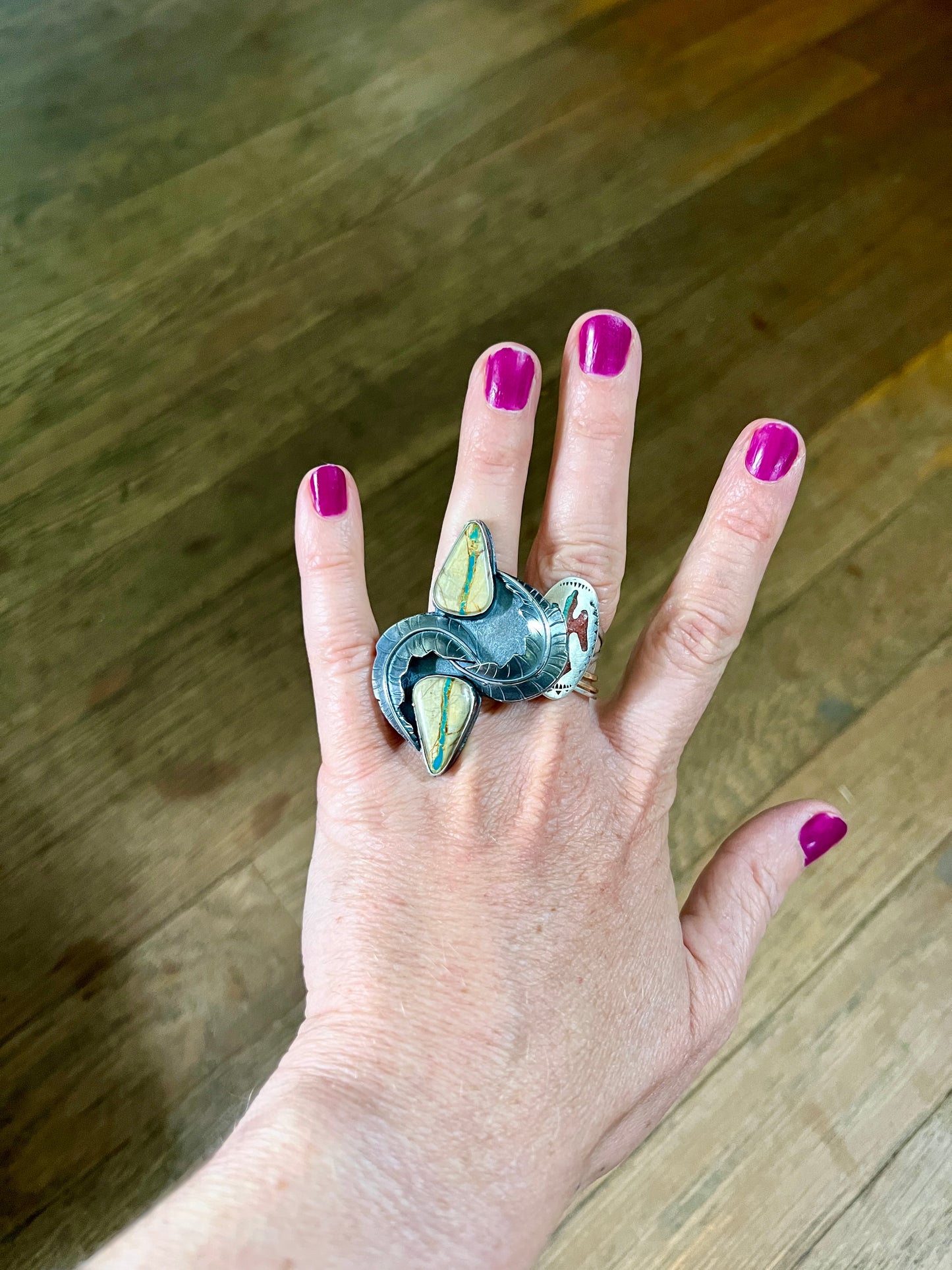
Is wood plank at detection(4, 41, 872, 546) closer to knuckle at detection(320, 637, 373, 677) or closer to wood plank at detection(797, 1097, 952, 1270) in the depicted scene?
knuckle at detection(320, 637, 373, 677)

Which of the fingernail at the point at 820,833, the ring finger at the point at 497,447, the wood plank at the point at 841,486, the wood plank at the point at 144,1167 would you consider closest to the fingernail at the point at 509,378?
the ring finger at the point at 497,447

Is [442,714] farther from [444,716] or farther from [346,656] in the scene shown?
[346,656]

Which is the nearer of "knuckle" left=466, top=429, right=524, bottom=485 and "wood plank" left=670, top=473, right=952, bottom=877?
"knuckle" left=466, top=429, right=524, bottom=485

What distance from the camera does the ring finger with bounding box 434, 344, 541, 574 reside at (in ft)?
2.87

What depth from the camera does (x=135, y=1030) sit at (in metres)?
0.94

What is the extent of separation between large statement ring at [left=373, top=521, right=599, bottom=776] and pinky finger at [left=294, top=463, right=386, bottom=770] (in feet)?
0.16

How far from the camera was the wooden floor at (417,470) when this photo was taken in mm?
928

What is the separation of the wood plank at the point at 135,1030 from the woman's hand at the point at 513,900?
0.25 meters

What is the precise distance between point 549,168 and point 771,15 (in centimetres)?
57

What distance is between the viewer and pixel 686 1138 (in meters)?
0.92

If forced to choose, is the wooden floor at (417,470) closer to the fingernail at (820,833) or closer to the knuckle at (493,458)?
the fingernail at (820,833)

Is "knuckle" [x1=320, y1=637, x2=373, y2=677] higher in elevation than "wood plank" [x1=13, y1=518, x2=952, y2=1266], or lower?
higher

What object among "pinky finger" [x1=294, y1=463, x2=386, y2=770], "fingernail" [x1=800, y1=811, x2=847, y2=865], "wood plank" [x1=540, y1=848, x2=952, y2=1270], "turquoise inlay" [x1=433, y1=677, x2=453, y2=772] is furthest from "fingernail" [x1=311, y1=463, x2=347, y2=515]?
"wood plank" [x1=540, y1=848, x2=952, y2=1270]

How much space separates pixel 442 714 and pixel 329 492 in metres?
0.25
